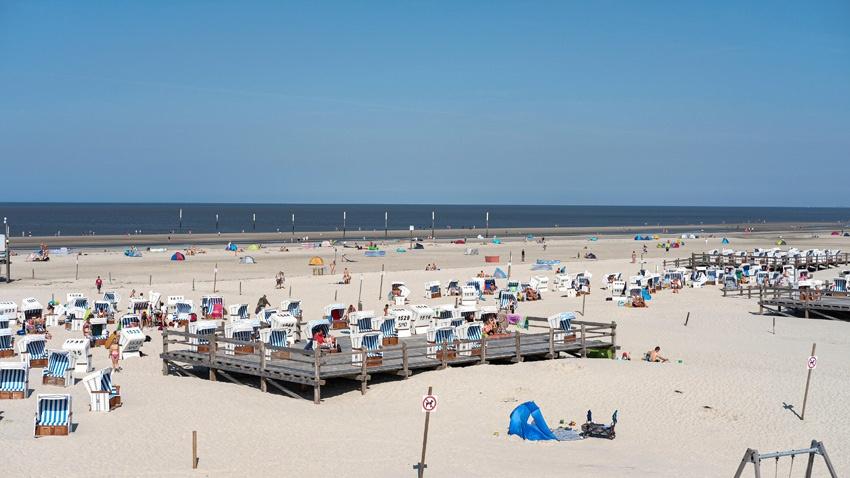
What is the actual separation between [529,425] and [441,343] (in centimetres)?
474

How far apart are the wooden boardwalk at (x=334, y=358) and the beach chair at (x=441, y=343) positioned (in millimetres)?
33

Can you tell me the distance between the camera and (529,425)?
1520cm

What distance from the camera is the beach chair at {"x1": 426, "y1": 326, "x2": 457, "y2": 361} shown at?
64.4ft

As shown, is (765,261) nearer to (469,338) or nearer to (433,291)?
(433,291)

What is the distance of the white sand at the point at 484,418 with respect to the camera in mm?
13469

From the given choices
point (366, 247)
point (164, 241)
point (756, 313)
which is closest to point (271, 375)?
point (756, 313)

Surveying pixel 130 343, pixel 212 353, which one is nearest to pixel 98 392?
pixel 212 353

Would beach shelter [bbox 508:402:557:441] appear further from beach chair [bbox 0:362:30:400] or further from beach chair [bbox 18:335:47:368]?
beach chair [bbox 18:335:47:368]

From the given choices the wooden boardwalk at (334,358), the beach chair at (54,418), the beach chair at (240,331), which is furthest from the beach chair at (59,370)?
the beach chair at (54,418)

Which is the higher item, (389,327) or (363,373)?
(389,327)

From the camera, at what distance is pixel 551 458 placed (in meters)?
14.0

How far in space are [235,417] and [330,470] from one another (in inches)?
141

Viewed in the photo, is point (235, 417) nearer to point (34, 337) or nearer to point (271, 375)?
point (271, 375)

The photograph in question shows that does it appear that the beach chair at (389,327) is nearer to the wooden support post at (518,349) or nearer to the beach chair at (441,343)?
the beach chair at (441,343)
